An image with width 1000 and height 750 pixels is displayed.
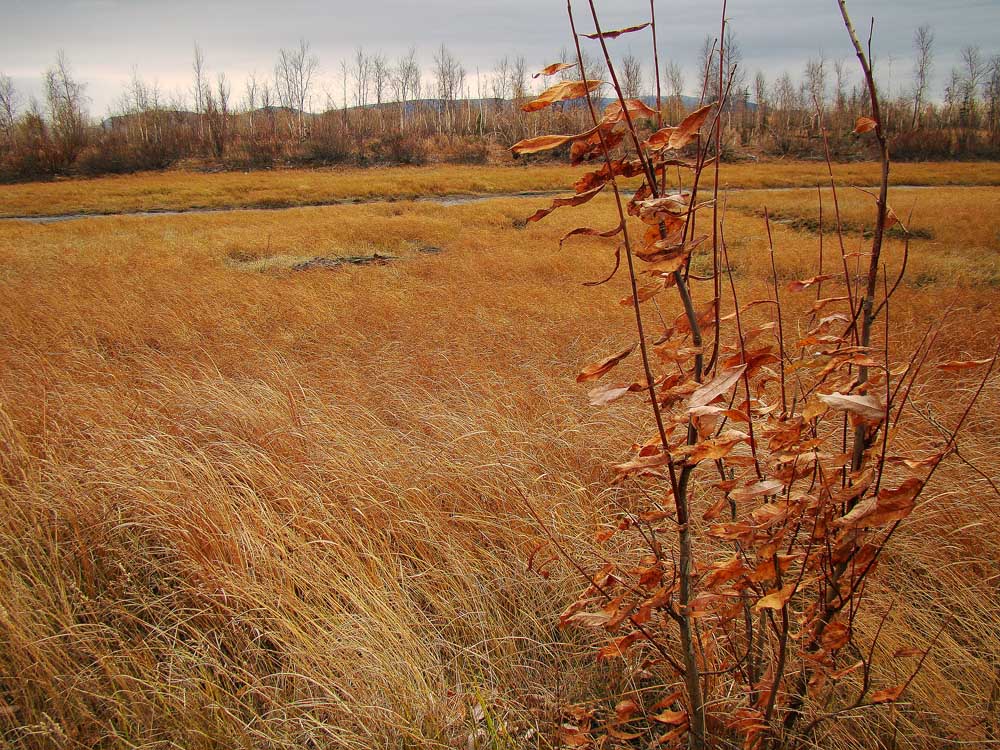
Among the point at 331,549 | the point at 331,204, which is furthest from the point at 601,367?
the point at 331,204

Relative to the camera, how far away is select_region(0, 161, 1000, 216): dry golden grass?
84.3ft

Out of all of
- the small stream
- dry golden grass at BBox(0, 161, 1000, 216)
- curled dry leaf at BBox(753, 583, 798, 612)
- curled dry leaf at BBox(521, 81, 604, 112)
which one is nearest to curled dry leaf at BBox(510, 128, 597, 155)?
curled dry leaf at BBox(521, 81, 604, 112)

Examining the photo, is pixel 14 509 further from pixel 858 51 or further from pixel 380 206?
pixel 380 206

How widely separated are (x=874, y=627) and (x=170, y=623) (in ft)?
8.11

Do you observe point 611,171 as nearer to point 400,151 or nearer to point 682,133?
point 682,133

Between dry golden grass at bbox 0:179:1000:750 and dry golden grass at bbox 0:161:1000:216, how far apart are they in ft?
74.3

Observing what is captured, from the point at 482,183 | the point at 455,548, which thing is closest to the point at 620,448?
the point at 455,548

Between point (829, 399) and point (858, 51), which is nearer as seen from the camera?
point (829, 399)

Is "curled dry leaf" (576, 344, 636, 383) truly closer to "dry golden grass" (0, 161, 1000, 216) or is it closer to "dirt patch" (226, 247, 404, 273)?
"dirt patch" (226, 247, 404, 273)

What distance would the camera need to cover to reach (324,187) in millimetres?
30172

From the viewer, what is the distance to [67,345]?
5.53 metres

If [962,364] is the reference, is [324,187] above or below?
above

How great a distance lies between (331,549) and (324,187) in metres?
30.3

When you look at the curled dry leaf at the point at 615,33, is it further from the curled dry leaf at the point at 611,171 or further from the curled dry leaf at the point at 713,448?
the curled dry leaf at the point at 713,448
